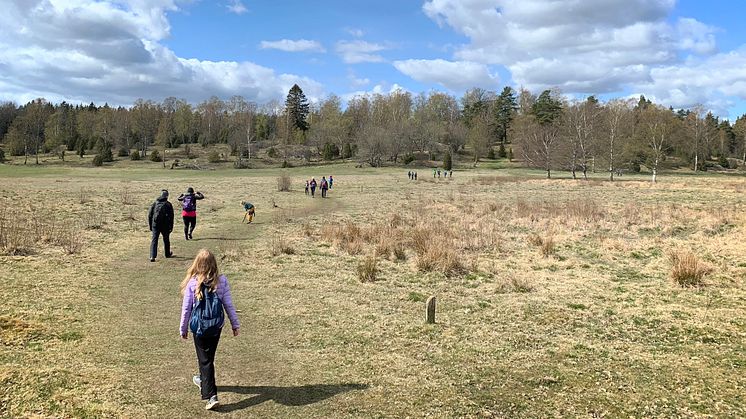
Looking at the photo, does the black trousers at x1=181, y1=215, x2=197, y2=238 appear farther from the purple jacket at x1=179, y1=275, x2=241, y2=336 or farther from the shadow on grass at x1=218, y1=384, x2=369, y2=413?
the purple jacket at x1=179, y1=275, x2=241, y2=336

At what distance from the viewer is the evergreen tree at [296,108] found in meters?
114

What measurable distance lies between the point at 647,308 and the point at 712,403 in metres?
4.33

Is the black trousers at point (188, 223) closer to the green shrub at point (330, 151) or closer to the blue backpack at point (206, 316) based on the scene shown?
the blue backpack at point (206, 316)

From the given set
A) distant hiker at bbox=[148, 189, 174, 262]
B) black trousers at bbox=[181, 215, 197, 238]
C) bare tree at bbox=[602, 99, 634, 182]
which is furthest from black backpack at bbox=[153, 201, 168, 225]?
bare tree at bbox=[602, 99, 634, 182]

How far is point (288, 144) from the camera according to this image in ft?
342

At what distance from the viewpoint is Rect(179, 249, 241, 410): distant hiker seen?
19.2ft

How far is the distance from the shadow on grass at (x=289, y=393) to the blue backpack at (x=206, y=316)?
988mm

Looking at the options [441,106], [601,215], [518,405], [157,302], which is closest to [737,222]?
[601,215]

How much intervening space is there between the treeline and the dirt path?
193 ft

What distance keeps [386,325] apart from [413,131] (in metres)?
90.3

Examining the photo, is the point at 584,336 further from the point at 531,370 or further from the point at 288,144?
the point at 288,144

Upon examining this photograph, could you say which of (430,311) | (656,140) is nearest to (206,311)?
(430,311)

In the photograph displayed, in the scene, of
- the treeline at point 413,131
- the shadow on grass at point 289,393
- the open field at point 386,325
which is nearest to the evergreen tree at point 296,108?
the treeline at point 413,131

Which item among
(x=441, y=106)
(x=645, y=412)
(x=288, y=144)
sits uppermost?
(x=441, y=106)
